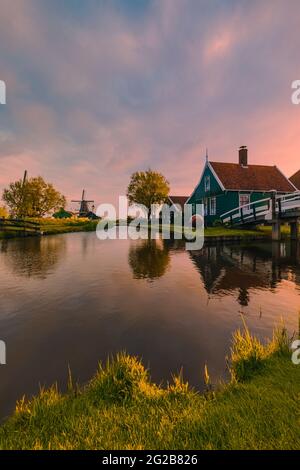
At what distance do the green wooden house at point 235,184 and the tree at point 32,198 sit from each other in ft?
106

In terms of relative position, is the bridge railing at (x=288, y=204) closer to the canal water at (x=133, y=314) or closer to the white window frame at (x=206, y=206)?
the canal water at (x=133, y=314)

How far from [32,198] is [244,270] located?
4599 cm

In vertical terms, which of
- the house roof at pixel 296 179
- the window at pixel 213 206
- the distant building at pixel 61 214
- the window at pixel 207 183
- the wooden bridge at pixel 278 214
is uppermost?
the house roof at pixel 296 179

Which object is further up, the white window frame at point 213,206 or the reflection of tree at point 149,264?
the white window frame at point 213,206

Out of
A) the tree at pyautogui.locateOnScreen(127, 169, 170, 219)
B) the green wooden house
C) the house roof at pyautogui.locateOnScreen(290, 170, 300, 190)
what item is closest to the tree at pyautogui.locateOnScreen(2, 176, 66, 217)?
the tree at pyautogui.locateOnScreen(127, 169, 170, 219)

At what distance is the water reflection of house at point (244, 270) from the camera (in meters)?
8.05

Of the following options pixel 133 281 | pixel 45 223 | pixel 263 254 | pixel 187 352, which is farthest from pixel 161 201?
pixel 187 352

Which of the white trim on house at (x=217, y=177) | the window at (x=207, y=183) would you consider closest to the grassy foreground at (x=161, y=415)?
the white trim on house at (x=217, y=177)

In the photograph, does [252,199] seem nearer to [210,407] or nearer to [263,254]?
[263,254]

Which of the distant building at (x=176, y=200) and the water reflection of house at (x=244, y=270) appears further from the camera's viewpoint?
the distant building at (x=176, y=200)

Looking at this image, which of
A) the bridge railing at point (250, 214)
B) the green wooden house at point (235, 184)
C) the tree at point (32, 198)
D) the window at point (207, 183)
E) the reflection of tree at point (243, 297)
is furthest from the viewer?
the tree at point (32, 198)

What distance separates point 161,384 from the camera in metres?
3.33

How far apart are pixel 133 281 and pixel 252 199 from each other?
2535cm

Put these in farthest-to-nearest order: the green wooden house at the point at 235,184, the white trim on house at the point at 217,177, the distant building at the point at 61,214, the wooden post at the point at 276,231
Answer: the distant building at the point at 61,214 < the green wooden house at the point at 235,184 < the white trim on house at the point at 217,177 < the wooden post at the point at 276,231
